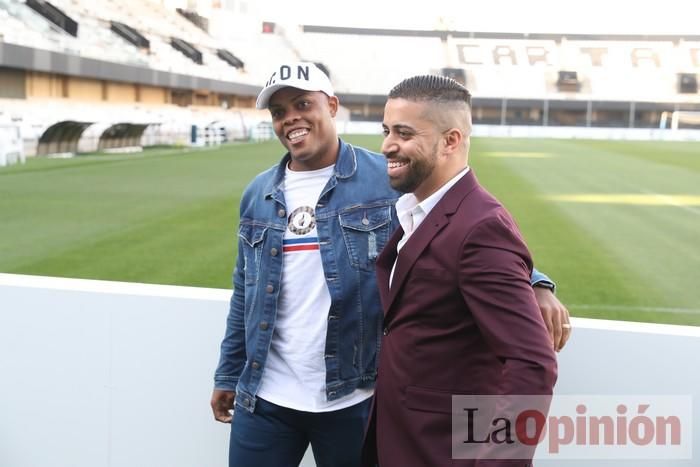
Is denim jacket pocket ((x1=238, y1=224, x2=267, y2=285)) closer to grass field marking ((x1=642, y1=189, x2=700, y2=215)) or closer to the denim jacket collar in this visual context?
the denim jacket collar

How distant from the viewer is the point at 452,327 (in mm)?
1596

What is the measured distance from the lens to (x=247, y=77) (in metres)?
55.9

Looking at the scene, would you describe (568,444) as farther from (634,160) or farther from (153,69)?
(153,69)

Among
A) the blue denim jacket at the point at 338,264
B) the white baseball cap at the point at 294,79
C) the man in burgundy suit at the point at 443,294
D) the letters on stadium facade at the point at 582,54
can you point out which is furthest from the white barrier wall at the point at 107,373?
the letters on stadium facade at the point at 582,54

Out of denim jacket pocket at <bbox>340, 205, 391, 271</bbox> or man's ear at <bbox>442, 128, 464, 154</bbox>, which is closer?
man's ear at <bbox>442, 128, 464, 154</bbox>

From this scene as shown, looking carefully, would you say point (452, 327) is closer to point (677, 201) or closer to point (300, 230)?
point (300, 230)

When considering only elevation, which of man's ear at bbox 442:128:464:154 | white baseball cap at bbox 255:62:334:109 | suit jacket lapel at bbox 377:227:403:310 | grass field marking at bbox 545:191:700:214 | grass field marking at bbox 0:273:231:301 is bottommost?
grass field marking at bbox 545:191:700:214

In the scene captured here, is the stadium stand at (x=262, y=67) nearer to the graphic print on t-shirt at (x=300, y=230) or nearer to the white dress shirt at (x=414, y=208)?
the graphic print on t-shirt at (x=300, y=230)

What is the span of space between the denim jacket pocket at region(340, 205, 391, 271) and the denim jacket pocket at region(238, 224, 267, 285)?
25 centimetres

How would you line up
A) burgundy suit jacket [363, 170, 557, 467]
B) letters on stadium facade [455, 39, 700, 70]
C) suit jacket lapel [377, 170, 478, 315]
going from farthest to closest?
letters on stadium facade [455, 39, 700, 70], suit jacket lapel [377, 170, 478, 315], burgundy suit jacket [363, 170, 557, 467]

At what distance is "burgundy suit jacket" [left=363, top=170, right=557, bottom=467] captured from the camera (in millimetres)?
1460

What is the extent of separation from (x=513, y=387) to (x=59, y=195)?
1084 cm

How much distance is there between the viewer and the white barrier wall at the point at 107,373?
2.83m

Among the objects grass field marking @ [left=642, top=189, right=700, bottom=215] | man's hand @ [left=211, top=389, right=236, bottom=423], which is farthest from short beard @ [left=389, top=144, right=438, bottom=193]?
grass field marking @ [left=642, top=189, right=700, bottom=215]
